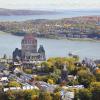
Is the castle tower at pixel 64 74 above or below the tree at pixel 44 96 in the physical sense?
below

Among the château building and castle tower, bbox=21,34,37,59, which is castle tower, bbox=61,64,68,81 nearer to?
the château building

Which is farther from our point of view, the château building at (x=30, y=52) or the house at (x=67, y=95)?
the château building at (x=30, y=52)

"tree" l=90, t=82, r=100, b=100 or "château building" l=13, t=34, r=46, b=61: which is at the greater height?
"tree" l=90, t=82, r=100, b=100

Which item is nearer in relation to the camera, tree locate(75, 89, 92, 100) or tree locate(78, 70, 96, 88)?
tree locate(75, 89, 92, 100)

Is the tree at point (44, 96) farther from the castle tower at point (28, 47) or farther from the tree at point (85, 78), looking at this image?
Result: the castle tower at point (28, 47)

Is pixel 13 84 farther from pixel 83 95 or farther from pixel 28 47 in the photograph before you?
pixel 28 47

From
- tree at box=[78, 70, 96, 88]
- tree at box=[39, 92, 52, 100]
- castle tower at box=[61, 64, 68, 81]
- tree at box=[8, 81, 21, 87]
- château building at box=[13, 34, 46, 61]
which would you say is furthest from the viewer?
château building at box=[13, 34, 46, 61]

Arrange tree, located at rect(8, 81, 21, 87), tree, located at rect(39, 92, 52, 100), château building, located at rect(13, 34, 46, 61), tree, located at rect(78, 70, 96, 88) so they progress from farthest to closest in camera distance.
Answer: château building, located at rect(13, 34, 46, 61)
tree, located at rect(78, 70, 96, 88)
tree, located at rect(8, 81, 21, 87)
tree, located at rect(39, 92, 52, 100)

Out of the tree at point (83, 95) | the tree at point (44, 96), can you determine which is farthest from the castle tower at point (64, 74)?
the tree at point (44, 96)

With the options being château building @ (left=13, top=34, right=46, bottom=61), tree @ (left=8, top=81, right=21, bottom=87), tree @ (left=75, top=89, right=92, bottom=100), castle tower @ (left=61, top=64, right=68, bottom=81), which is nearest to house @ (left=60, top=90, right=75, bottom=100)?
tree @ (left=75, top=89, right=92, bottom=100)

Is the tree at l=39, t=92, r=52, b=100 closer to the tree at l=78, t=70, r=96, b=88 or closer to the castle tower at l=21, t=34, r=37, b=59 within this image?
the tree at l=78, t=70, r=96, b=88

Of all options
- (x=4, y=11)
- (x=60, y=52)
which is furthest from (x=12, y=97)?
(x=4, y=11)

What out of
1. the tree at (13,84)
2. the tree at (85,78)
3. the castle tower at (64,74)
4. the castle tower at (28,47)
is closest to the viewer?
the tree at (13,84)

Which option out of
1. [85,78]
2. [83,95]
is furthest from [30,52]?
[83,95]
